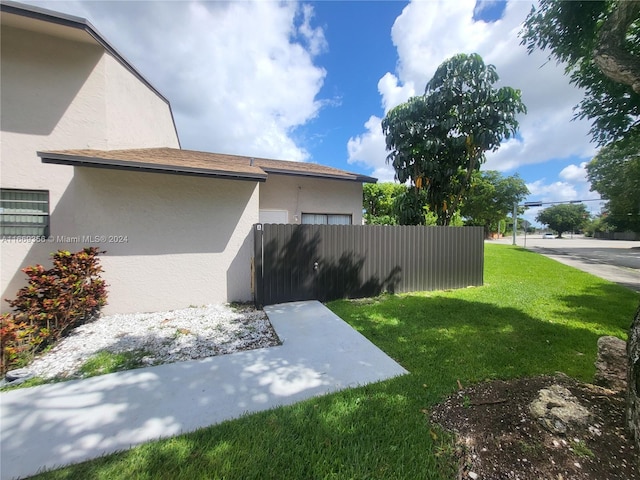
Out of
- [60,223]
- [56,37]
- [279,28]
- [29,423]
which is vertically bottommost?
[29,423]

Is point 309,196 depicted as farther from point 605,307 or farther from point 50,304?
point 605,307

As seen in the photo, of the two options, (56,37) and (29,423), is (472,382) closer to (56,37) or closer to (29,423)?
(29,423)

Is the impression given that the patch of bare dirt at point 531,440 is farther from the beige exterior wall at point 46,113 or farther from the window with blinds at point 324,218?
the beige exterior wall at point 46,113

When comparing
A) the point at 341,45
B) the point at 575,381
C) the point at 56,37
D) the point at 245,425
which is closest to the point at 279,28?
the point at 341,45

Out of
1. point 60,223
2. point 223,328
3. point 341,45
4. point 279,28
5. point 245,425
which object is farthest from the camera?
point 341,45

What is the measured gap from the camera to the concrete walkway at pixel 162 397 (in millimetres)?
2125

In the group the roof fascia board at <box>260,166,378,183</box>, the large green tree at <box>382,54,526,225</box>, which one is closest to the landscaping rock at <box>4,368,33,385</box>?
the roof fascia board at <box>260,166,378,183</box>

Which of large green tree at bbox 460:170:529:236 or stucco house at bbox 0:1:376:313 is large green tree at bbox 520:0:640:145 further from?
large green tree at bbox 460:170:529:236

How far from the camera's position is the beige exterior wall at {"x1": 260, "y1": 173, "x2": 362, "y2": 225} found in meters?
7.85

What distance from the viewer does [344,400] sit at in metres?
2.60

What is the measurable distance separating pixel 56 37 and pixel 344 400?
344 inches

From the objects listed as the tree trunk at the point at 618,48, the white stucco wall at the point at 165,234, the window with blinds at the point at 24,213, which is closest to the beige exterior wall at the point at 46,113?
the window with blinds at the point at 24,213

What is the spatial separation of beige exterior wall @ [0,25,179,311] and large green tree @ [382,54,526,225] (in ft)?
28.3

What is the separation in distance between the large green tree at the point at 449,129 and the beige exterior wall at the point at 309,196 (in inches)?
89.7
